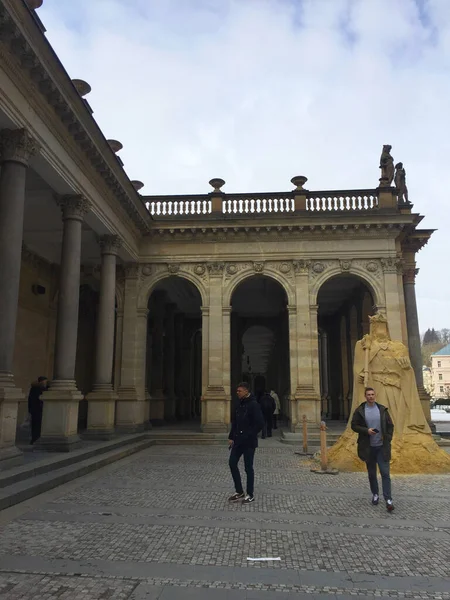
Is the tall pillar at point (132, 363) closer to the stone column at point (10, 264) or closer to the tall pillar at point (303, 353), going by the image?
the tall pillar at point (303, 353)

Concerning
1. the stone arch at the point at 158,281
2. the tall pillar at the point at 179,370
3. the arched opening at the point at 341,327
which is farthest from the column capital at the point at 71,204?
the tall pillar at the point at 179,370

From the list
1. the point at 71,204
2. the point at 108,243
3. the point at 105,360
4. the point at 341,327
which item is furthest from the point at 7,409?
the point at 341,327

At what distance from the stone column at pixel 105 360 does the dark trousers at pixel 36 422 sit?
7.95 feet

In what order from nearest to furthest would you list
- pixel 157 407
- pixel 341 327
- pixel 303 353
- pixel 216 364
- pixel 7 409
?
pixel 7 409, pixel 303 353, pixel 216 364, pixel 157 407, pixel 341 327

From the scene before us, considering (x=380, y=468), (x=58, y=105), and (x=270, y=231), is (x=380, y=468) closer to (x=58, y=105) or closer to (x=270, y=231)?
(x=58, y=105)

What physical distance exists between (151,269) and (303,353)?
7681 mm

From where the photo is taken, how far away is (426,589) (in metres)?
4.30

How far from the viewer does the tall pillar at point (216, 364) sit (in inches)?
765

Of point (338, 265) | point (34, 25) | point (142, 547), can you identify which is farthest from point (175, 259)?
point (142, 547)

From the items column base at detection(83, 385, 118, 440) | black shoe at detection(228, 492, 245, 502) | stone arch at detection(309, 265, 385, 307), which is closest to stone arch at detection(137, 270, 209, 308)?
stone arch at detection(309, 265, 385, 307)

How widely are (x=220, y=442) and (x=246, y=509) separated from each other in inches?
436

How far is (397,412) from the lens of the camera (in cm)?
1145

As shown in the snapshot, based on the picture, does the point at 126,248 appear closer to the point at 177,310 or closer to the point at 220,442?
the point at 220,442

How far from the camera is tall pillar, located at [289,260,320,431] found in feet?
63.3
